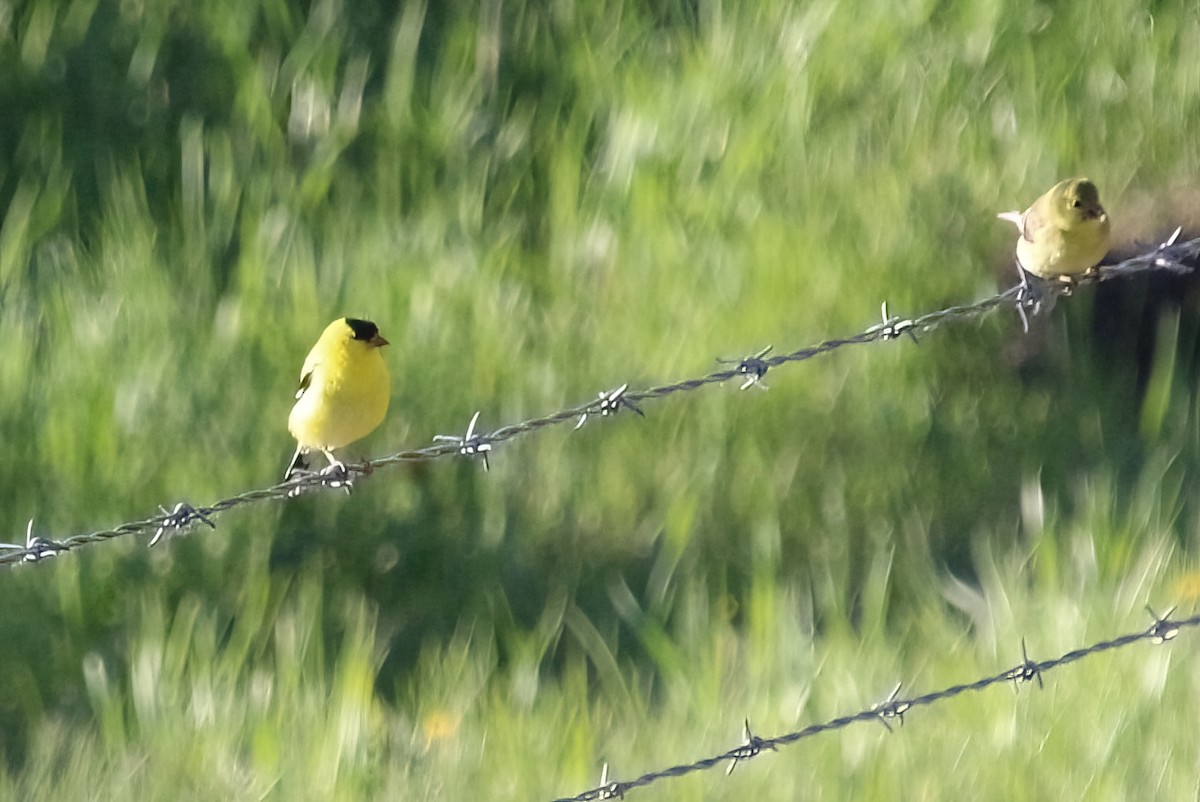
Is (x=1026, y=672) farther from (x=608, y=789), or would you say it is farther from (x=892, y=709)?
(x=608, y=789)

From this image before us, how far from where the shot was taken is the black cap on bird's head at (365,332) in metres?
3.80

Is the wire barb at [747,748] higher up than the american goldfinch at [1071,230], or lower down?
lower down

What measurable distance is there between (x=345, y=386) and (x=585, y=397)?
54.7 inches

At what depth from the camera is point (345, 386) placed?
377cm

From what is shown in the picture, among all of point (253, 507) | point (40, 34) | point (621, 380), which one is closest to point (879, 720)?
point (621, 380)

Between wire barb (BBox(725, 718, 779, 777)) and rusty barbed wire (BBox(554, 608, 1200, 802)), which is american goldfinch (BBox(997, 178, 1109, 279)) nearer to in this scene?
rusty barbed wire (BBox(554, 608, 1200, 802))

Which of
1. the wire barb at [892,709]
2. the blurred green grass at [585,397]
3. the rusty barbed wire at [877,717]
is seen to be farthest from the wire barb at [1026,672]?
the wire barb at [892,709]

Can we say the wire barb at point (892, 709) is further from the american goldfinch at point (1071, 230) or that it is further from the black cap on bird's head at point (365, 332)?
the black cap on bird's head at point (365, 332)

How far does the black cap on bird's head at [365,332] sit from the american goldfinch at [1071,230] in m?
1.61

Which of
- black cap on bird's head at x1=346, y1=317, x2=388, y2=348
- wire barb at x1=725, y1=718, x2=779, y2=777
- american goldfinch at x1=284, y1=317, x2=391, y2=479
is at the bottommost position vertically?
wire barb at x1=725, y1=718, x2=779, y2=777

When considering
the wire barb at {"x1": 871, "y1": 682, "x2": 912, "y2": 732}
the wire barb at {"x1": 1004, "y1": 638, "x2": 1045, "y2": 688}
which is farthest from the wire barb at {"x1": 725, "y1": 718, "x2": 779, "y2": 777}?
the wire barb at {"x1": 1004, "y1": 638, "x2": 1045, "y2": 688}

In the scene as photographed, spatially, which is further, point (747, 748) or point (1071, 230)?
point (1071, 230)

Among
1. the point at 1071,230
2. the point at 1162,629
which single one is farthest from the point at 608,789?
the point at 1071,230

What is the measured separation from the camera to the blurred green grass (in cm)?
405
